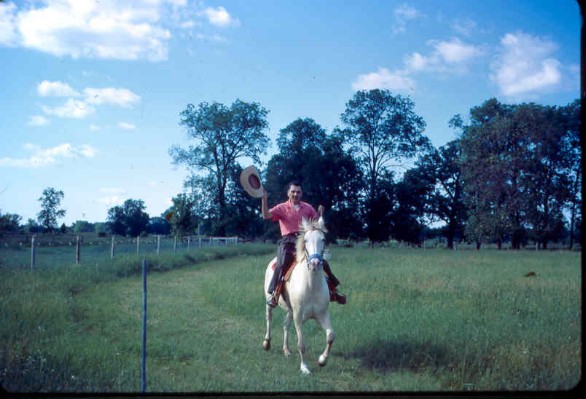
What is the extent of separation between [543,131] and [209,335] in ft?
70.9

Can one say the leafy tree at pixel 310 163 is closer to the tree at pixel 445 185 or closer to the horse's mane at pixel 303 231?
the horse's mane at pixel 303 231

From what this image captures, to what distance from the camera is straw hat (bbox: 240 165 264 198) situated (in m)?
6.63

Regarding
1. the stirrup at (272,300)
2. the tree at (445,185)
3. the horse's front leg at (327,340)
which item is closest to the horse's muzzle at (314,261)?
the horse's front leg at (327,340)

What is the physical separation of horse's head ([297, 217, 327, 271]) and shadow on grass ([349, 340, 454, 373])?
1623 millimetres

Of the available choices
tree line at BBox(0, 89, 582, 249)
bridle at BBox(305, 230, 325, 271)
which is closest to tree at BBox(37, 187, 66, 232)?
tree line at BBox(0, 89, 582, 249)

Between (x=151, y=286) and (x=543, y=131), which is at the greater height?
(x=543, y=131)

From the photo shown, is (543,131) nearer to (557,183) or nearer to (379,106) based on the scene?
(557,183)

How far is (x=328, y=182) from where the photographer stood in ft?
64.4

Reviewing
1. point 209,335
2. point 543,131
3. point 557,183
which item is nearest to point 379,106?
point 543,131

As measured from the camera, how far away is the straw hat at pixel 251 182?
663 cm

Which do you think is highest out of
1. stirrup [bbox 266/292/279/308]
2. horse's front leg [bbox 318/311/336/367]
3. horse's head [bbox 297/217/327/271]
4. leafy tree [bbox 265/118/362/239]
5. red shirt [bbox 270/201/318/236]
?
leafy tree [bbox 265/118/362/239]

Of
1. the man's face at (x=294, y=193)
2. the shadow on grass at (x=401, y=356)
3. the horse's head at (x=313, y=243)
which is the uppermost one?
the man's face at (x=294, y=193)

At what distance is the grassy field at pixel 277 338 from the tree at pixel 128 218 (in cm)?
718

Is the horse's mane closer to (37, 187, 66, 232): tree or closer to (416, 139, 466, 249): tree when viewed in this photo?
(37, 187, 66, 232): tree
